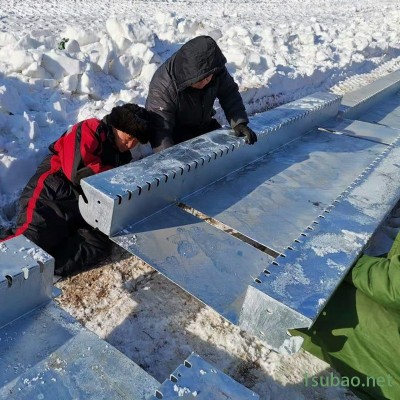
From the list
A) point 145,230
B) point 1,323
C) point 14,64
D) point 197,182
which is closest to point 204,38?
point 197,182

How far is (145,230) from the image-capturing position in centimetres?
197

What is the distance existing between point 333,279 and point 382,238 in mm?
1277

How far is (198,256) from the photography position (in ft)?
6.12

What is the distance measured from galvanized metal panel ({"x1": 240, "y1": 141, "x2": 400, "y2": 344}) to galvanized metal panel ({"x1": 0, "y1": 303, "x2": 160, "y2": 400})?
17.6 inches

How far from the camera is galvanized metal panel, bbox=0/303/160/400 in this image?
130 cm

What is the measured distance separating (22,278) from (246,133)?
1569mm

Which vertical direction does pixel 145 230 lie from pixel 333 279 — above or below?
below

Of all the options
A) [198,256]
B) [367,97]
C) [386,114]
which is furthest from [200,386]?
[386,114]

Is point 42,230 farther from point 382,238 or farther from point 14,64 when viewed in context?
point 382,238

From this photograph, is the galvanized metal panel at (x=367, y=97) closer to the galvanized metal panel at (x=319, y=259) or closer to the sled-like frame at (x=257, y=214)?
the sled-like frame at (x=257, y=214)

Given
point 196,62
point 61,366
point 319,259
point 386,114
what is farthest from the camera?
point 386,114

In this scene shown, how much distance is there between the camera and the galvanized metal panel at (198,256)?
1686 mm

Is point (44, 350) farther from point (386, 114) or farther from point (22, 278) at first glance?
point (386, 114)

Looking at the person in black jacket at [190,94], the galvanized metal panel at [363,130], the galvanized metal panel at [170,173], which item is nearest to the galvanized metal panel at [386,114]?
the galvanized metal panel at [363,130]
